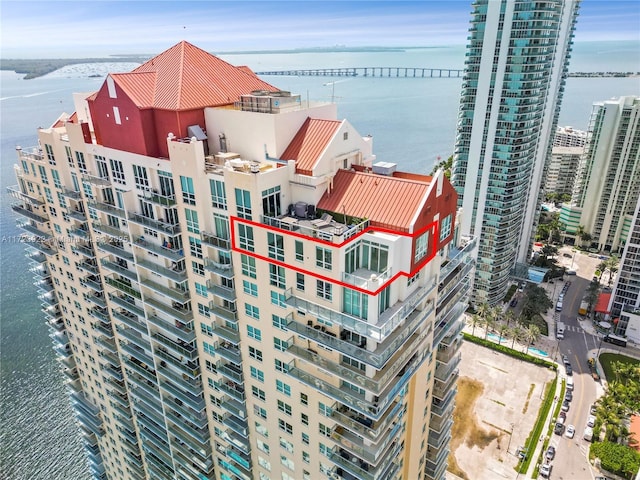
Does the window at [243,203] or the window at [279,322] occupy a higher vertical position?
the window at [243,203]

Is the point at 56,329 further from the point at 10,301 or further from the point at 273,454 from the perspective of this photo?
the point at 10,301

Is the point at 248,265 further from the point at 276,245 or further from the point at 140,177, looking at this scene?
the point at 140,177

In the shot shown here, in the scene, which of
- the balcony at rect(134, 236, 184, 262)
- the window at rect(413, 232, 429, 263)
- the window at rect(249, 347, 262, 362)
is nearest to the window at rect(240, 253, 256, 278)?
the window at rect(249, 347, 262, 362)

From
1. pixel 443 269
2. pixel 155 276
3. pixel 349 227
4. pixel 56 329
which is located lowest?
pixel 56 329

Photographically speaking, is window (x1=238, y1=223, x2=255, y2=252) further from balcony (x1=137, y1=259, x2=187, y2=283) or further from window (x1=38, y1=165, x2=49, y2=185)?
window (x1=38, y1=165, x2=49, y2=185)

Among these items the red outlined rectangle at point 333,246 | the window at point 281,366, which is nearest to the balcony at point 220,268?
the red outlined rectangle at point 333,246

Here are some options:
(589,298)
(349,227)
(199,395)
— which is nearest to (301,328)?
(349,227)

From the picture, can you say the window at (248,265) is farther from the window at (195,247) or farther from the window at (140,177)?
the window at (140,177)
